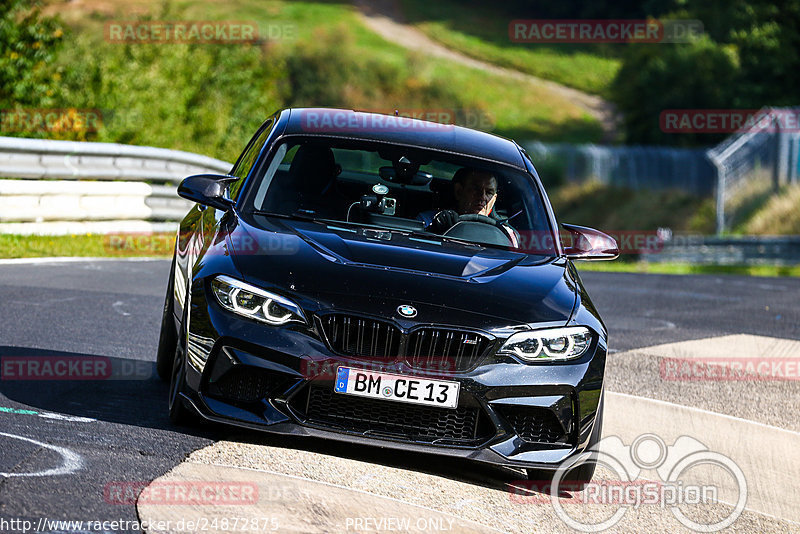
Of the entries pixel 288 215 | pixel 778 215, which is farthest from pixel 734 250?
pixel 288 215

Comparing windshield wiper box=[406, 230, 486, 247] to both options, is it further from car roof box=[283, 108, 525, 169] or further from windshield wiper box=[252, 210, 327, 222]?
car roof box=[283, 108, 525, 169]

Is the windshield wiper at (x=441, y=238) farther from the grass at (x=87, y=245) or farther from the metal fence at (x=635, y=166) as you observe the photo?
the metal fence at (x=635, y=166)

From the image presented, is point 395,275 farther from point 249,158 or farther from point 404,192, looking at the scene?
point 249,158

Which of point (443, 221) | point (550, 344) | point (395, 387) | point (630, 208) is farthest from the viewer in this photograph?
point (630, 208)

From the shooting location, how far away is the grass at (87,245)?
1324 centimetres

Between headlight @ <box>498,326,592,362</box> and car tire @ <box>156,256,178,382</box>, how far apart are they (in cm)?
211

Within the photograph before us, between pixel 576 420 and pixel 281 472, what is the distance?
1.32 metres

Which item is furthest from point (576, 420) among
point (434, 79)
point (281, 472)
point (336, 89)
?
point (434, 79)

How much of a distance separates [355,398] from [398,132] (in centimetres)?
224

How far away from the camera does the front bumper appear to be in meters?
5.25

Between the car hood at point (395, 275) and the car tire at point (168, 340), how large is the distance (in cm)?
91

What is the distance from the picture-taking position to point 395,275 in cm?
554

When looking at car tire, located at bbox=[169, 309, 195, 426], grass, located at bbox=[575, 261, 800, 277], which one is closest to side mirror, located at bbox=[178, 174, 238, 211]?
car tire, located at bbox=[169, 309, 195, 426]

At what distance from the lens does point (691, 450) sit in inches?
267
